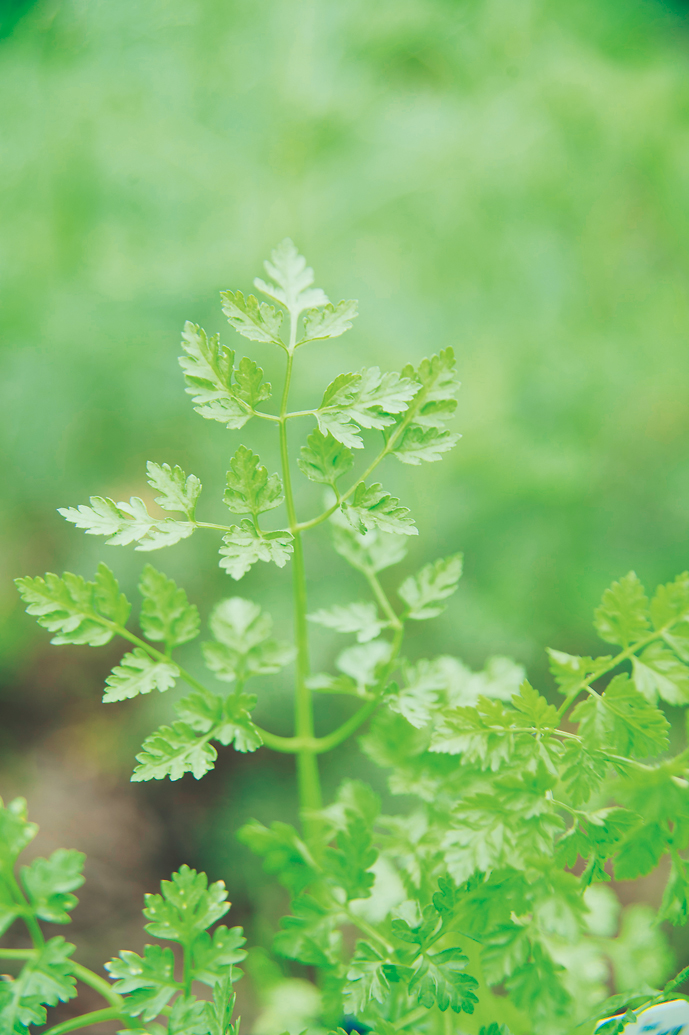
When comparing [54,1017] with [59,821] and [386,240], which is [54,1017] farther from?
[386,240]

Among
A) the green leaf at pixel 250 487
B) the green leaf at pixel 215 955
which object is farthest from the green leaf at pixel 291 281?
the green leaf at pixel 215 955

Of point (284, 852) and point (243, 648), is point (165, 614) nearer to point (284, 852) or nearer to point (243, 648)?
point (243, 648)

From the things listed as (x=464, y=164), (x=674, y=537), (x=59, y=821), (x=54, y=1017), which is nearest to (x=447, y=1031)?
(x=54, y=1017)

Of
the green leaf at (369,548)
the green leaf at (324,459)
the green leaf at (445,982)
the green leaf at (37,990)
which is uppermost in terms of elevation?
the green leaf at (324,459)

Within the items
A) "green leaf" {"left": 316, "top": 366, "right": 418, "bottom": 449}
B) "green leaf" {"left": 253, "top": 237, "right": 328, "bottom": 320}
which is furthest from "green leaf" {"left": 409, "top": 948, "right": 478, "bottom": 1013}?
"green leaf" {"left": 253, "top": 237, "right": 328, "bottom": 320}

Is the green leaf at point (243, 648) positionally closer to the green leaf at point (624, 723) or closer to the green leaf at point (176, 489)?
the green leaf at point (176, 489)

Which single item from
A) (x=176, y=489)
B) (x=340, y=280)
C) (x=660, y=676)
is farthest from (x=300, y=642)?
(x=340, y=280)

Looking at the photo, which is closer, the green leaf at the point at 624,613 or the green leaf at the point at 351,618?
the green leaf at the point at 624,613

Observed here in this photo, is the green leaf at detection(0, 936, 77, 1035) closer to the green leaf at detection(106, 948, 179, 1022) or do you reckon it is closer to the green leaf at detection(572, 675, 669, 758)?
the green leaf at detection(106, 948, 179, 1022)
